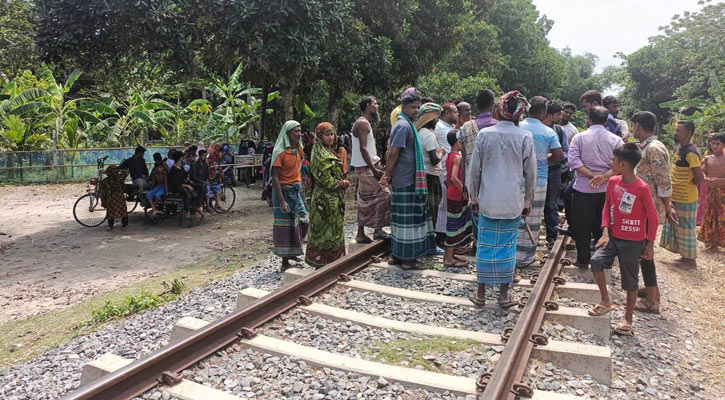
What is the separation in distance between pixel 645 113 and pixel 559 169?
1127mm

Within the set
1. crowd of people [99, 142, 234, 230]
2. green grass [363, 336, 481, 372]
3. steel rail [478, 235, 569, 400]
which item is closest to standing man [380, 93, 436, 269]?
steel rail [478, 235, 569, 400]

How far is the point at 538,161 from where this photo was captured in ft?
18.6

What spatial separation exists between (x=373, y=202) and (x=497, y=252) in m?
2.25

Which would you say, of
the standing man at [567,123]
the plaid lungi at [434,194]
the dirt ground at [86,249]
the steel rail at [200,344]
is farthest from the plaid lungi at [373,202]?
the dirt ground at [86,249]

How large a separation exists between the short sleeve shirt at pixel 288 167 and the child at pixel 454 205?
5.92 feet

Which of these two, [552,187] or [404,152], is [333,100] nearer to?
[552,187]

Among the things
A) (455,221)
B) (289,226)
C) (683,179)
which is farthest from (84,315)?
(683,179)

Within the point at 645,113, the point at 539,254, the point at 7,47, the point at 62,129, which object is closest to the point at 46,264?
the point at 539,254

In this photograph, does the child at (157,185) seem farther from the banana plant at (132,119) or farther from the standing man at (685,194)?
the banana plant at (132,119)

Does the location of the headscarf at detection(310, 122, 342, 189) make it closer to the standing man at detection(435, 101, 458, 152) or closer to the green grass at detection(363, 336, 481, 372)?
the standing man at detection(435, 101, 458, 152)

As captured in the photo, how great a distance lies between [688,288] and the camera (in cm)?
636

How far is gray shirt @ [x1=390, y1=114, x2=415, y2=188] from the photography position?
5422 millimetres

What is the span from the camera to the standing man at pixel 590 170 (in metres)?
5.27

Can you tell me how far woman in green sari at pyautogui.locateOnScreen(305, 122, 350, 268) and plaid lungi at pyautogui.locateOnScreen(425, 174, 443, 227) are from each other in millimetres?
952
